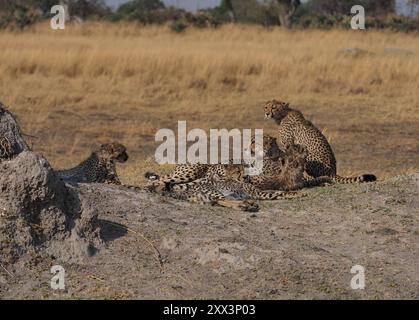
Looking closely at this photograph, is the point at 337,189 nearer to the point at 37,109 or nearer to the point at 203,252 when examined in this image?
the point at 203,252

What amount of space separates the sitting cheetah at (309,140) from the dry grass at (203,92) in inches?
56.4

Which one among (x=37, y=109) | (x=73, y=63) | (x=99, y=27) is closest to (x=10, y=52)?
(x=73, y=63)

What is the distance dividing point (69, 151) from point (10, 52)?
254 inches

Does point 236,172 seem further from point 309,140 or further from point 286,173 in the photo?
point 309,140

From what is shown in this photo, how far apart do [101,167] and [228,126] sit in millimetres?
5731

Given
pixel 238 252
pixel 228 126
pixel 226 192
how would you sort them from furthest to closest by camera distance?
pixel 228 126 → pixel 226 192 → pixel 238 252

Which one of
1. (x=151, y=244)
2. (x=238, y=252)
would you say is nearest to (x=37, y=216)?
(x=151, y=244)

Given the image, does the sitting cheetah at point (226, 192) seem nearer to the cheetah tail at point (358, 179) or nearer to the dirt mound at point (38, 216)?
the cheetah tail at point (358, 179)

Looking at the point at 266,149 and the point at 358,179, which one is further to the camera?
the point at 266,149

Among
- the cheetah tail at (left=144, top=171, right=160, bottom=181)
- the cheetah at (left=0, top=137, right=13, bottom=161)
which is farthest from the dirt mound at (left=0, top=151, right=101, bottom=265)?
the cheetah tail at (left=144, top=171, right=160, bottom=181)

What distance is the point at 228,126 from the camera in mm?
13305

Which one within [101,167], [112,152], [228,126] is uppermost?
[112,152]

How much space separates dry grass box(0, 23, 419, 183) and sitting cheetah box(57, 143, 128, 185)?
70.2 inches

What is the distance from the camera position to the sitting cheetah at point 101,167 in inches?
298
